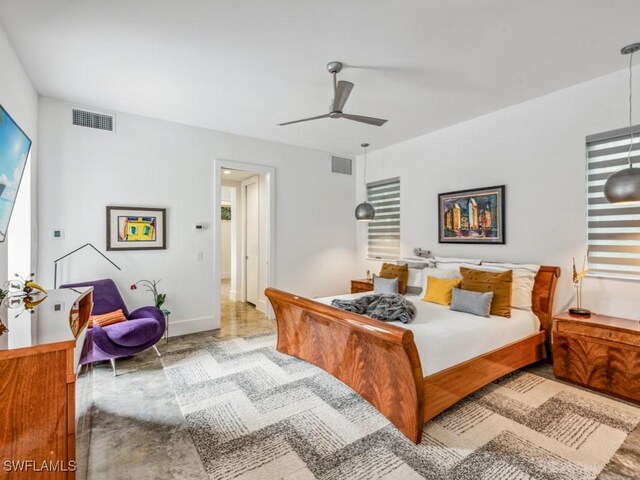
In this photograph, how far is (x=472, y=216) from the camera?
166 inches

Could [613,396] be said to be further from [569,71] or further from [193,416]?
[193,416]

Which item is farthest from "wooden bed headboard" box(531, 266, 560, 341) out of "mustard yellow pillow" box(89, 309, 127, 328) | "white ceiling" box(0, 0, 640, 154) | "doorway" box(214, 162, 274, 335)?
"mustard yellow pillow" box(89, 309, 127, 328)

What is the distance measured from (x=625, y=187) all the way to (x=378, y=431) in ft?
8.65

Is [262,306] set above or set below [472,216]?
below

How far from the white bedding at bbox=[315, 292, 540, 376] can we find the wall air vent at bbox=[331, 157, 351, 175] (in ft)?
10.6

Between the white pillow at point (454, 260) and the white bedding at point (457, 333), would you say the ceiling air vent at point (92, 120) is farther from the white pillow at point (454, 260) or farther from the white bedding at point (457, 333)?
the white pillow at point (454, 260)

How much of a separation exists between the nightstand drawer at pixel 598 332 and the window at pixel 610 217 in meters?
0.66

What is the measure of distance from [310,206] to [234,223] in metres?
1.99

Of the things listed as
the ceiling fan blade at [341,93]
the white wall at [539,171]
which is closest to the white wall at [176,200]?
the white wall at [539,171]

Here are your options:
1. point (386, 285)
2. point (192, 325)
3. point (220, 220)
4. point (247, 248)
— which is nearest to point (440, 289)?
point (386, 285)

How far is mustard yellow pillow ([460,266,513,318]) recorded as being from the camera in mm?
3185

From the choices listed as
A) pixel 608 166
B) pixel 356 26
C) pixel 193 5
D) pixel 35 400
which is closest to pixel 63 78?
pixel 193 5

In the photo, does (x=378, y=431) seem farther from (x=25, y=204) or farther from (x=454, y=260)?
(x=25, y=204)

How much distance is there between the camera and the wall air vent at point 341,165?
19.1 ft
